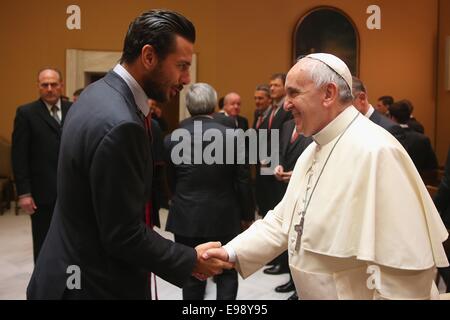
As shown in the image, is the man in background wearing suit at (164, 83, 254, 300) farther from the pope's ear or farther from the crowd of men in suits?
the pope's ear

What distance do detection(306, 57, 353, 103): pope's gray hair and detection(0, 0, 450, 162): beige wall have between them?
7.47m

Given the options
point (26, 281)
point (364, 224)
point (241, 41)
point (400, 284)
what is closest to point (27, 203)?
point (26, 281)

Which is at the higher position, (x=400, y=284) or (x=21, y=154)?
(x=21, y=154)

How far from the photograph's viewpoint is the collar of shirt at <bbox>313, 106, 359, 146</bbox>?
2.25m

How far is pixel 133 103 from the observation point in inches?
74.0

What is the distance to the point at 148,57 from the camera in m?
1.89

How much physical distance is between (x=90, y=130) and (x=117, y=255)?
1.38ft

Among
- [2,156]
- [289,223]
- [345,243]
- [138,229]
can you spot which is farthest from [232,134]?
[2,156]

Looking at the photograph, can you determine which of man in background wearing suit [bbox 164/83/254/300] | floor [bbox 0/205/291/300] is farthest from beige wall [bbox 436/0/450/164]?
man in background wearing suit [bbox 164/83/254/300]

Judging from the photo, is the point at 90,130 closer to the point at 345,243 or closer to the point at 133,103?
the point at 133,103

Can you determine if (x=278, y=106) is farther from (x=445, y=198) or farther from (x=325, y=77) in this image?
(x=325, y=77)

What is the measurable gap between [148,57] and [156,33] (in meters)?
0.09

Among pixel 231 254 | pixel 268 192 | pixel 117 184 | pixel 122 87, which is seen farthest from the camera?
pixel 268 192

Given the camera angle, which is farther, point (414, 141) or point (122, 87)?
point (414, 141)
